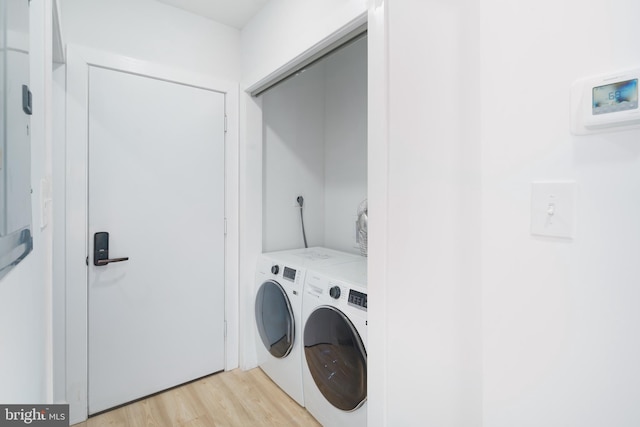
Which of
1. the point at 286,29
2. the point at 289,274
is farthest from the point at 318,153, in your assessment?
the point at 289,274

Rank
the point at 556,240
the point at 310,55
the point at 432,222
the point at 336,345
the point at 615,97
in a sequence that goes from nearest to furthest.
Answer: the point at 615,97, the point at 556,240, the point at 432,222, the point at 336,345, the point at 310,55

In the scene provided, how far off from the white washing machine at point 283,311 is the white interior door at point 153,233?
34 cm

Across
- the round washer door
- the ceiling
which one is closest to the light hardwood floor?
the round washer door

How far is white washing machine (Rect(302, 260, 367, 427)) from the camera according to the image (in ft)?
4.52

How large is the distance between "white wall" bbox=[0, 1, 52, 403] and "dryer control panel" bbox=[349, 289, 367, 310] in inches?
42.9

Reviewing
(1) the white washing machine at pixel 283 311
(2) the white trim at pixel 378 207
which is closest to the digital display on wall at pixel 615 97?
A: (2) the white trim at pixel 378 207

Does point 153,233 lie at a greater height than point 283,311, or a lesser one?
greater

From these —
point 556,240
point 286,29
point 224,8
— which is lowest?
point 556,240

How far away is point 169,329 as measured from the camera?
6.66ft

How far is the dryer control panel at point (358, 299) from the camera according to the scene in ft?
4.45

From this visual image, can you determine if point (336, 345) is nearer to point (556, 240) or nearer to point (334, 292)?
point (334, 292)

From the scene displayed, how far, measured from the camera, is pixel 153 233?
1962 mm

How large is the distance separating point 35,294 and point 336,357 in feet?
4.00

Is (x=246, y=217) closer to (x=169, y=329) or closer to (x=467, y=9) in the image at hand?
(x=169, y=329)
